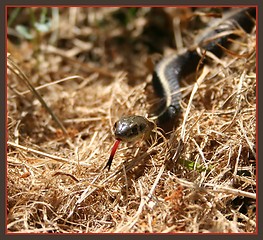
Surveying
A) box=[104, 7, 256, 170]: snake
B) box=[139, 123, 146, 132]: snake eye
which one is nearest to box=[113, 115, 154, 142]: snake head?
box=[139, 123, 146, 132]: snake eye

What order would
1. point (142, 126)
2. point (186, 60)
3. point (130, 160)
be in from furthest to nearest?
point (186, 60) < point (142, 126) < point (130, 160)

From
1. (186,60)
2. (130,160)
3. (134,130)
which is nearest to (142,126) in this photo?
(134,130)

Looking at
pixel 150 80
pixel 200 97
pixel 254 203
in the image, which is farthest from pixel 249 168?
pixel 150 80

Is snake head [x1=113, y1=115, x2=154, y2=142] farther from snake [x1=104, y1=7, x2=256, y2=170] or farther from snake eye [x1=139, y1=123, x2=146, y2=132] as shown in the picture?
snake [x1=104, y1=7, x2=256, y2=170]

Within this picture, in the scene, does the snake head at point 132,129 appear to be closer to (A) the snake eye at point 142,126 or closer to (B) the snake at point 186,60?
(A) the snake eye at point 142,126

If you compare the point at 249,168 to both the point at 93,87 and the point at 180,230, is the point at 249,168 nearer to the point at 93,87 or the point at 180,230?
the point at 180,230

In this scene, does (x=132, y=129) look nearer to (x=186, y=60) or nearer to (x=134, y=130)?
(x=134, y=130)

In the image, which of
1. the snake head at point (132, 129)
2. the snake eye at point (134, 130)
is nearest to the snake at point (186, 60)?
the snake head at point (132, 129)
